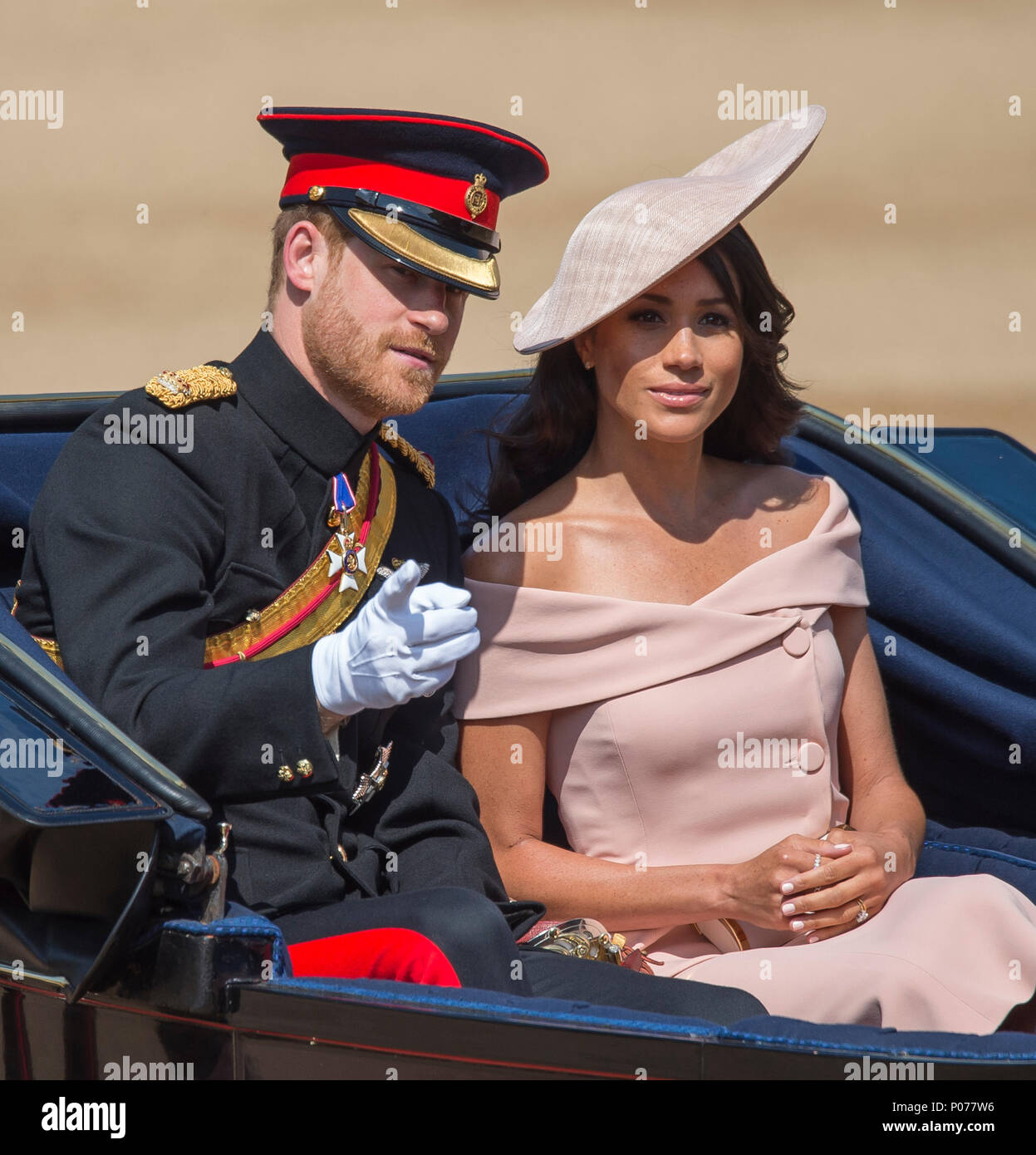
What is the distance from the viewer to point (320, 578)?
1.86 metres

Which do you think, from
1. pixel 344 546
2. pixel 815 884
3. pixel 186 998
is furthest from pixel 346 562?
pixel 815 884

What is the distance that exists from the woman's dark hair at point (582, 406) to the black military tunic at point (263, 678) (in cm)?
27

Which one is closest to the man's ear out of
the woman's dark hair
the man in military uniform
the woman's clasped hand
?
the man in military uniform

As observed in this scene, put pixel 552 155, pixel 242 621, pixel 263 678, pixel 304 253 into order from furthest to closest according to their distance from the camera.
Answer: pixel 552 155
pixel 304 253
pixel 242 621
pixel 263 678

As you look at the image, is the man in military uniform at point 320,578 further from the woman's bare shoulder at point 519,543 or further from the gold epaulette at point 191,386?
the woman's bare shoulder at point 519,543

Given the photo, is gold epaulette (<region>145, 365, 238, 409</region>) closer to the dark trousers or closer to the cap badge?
the cap badge

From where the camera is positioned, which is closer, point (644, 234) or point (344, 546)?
point (344, 546)

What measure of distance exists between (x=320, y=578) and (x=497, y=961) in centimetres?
52

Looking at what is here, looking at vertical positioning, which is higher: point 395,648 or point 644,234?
point 644,234

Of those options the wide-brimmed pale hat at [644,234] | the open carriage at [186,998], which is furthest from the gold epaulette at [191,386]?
the wide-brimmed pale hat at [644,234]

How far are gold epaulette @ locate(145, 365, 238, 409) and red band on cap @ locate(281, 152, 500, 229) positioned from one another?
0.84ft

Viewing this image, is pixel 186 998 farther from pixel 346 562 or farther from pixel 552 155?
pixel 552 155

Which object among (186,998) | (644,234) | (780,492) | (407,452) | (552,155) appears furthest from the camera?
(552,155)

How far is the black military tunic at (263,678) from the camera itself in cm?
159
